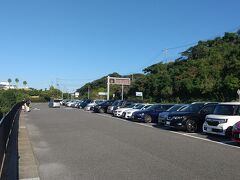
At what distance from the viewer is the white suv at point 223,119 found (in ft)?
52.0

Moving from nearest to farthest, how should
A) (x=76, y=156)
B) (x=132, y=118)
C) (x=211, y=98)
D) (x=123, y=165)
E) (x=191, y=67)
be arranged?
(x=123, y=165) < (x=76, y=156) < (x=132, y=118) < (x=211, y=98) < (x=191, y=67)

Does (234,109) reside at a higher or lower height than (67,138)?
higher

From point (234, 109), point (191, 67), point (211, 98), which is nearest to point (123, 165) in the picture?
point (234, 109)

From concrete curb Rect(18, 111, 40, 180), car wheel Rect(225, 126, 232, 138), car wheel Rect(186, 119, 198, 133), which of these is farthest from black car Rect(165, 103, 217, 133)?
Result: concrete curb Rect(18, 111, 40, 180)

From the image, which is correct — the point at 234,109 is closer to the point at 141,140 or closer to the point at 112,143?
the point at 141,140

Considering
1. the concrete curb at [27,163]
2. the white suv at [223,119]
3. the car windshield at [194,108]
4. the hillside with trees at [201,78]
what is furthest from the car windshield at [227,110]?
the hillside with trees at [201,78]

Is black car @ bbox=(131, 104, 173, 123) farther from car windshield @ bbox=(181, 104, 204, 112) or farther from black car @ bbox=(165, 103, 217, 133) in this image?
black car @ bbox=(165, 103, 217, 133)

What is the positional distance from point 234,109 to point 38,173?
409 inches

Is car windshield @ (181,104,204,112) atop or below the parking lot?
atop

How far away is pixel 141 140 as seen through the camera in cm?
1542

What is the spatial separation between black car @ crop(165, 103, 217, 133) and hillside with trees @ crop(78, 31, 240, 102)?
23.3m

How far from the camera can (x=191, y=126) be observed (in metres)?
19.8

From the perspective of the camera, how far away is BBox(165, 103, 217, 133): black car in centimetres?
1980

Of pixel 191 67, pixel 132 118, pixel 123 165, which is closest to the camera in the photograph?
pixel 123 165
